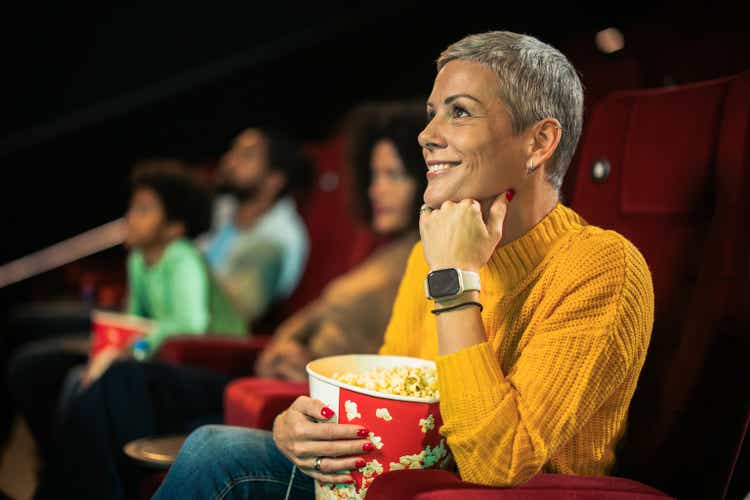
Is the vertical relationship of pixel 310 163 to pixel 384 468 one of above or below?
above

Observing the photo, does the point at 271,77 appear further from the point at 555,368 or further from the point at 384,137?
the point at 555,368

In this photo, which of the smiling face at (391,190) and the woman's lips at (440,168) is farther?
the smiling face at (391,190)

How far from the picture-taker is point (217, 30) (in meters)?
3.01

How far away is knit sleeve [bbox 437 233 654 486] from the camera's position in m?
0.82

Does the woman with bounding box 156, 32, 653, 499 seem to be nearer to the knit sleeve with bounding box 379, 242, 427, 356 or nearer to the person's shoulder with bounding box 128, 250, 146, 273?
the knit sleeve with bounding box 379, 242, 427, 356

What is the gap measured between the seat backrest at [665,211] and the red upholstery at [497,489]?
0.15m

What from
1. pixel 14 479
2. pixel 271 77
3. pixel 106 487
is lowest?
pixel 14 479

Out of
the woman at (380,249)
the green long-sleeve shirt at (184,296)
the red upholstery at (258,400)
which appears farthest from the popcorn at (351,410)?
the green long-sleeve shirt at (184,296)

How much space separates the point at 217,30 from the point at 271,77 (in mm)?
287

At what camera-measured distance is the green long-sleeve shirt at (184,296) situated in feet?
7.21

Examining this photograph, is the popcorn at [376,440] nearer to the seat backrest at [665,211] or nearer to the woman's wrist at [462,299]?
the woman's wrist at [462,299]

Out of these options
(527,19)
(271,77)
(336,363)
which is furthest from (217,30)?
(336,363)

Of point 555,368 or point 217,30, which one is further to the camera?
point 217,30

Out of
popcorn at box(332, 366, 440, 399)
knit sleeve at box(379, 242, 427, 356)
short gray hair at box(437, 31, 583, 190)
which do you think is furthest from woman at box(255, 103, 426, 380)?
popcorn at box(332, 366, 440, 399)
